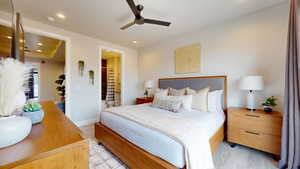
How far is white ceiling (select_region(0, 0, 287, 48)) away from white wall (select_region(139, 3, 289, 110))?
21 cm

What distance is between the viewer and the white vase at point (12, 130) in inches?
22.7

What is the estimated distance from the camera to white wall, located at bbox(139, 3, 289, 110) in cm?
217

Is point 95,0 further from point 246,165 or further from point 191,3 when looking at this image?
point 246,165

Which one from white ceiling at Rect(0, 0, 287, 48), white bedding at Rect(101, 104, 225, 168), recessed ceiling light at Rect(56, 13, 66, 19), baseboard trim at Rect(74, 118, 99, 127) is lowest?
baseboard trim at Rect(74, 118, 99, 127)

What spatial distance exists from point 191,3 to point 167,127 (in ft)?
6.89

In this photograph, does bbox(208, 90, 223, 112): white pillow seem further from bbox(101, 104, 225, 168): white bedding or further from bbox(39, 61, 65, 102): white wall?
bbox(39, 61, 65, 102): white wall

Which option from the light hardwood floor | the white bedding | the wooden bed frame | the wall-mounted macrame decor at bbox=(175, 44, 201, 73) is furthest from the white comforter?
the wall-mounted macrame decor at bbox=(175, 44, 201, 73)

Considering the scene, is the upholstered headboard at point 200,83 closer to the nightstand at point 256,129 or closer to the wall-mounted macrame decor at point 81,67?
the nightstand at point 256,129

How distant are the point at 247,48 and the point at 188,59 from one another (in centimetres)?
128

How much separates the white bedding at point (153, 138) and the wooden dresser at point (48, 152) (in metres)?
0.84

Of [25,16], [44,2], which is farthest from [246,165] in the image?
[25,16]

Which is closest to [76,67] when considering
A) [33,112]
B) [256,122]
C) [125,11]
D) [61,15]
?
[61,15]

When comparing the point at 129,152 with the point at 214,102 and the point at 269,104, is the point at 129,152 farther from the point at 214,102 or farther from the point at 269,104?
the point at 269,104

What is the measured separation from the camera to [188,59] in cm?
334
